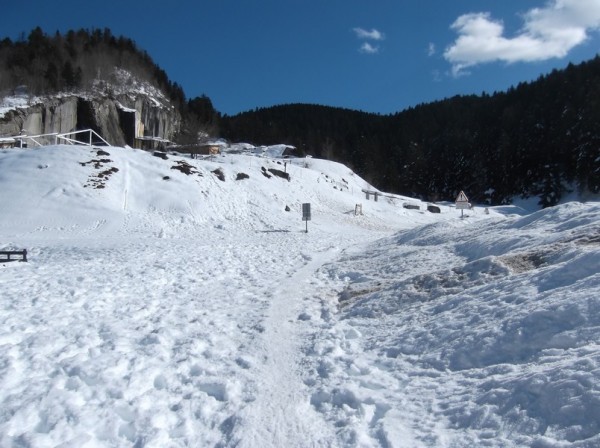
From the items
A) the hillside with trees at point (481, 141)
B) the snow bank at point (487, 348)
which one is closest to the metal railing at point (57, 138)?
the snow bank at point (487, 348)

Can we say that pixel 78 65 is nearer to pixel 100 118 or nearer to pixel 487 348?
pixel 100 118

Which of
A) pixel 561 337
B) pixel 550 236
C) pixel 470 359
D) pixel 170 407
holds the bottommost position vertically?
pixel 170 407

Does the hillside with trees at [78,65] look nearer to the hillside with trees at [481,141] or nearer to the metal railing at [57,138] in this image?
the metal railing at [57,138]

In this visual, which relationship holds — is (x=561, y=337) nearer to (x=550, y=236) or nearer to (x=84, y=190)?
(x=550, y=236)

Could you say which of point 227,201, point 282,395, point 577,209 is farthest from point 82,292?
point 227,201

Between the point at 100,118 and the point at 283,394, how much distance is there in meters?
75.7

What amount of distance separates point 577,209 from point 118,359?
13540 millimetres

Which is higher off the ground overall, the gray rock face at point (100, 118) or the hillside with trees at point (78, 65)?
the hillside with trees at point (78, 65)

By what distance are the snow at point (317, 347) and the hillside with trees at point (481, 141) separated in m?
74.7

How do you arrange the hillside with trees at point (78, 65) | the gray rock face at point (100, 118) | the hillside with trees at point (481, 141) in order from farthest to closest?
the hillside with trees at point (481, 141)
the hillside with trees at point (78, 65)
the gray rock face at point (100, 118)

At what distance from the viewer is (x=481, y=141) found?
332ft

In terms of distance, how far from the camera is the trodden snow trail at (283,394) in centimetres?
493

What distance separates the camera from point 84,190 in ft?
99.2

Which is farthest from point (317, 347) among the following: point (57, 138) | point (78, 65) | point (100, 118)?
point (78, 65)
